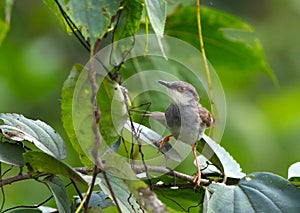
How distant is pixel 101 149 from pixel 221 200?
23 centimetres

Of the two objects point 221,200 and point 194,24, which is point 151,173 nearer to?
point 221,200

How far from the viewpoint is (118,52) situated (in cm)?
128

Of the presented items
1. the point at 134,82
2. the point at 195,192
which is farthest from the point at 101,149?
the point at 134,82

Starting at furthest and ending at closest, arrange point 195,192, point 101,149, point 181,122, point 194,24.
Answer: point 194,24, point 181,122, point 195,192, point 101,149

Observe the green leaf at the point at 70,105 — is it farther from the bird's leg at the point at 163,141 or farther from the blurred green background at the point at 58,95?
Answer: the blurred green background at the point at 58,95

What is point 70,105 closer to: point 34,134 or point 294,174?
point 34,134

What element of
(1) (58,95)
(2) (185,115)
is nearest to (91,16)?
(2) (185,115)

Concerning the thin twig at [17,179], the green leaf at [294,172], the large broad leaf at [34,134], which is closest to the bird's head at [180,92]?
the green leaf at [294,172]

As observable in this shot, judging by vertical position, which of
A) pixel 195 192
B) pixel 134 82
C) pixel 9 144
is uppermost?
pixel 9 144

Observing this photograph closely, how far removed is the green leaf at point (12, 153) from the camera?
3.84ft

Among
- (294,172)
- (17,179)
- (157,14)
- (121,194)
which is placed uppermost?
(157,14)

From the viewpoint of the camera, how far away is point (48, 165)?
1.10 meters

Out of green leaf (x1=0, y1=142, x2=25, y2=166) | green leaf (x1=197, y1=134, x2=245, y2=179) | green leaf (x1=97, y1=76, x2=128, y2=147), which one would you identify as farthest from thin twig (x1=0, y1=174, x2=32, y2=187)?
green leaf (x1=197, y1=134, x2=245, y2=179)

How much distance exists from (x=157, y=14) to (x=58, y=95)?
2.41 m
